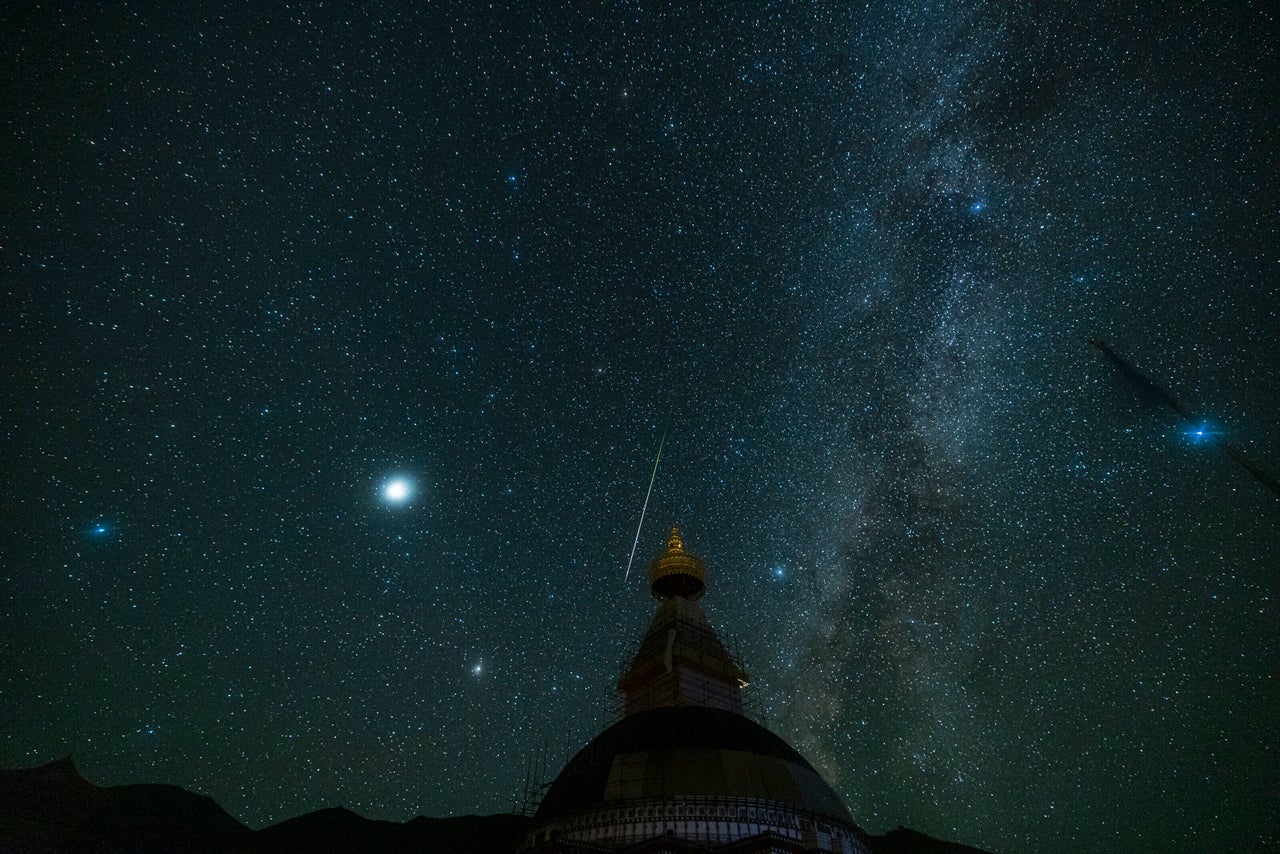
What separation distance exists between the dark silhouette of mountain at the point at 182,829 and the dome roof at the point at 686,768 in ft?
14.8

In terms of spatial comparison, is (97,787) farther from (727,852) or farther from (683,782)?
(727,852)

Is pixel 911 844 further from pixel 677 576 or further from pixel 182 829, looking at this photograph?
pixel 182 829

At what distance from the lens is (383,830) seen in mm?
52844

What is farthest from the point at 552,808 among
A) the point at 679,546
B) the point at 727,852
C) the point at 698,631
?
the point at 679,546

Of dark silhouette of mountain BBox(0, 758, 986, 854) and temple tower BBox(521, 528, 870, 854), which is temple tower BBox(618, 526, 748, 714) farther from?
dark silhouette of mountain BBox(0, 758, 986, 854)

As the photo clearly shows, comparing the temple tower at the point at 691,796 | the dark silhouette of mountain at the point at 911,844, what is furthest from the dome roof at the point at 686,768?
the dark silhouette of mountain at the point at 911,844

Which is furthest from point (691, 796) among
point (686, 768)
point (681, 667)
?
point (681, 667)

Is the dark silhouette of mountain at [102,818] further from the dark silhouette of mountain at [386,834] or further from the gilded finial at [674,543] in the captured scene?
the gilded finial at [674,543]

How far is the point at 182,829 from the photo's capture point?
41062 mm

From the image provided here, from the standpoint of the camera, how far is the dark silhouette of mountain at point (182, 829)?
32.9 metres

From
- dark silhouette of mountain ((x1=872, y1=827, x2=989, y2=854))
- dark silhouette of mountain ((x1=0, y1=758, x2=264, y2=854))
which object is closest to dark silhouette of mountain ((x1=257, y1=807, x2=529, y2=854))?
dark silhouette of mountain ((x1=0, y1=758, x2=264, y2=854))

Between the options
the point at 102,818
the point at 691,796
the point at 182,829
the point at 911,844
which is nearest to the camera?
the point at 691,796

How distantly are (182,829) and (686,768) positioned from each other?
36.2 m

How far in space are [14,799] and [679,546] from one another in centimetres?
4395
